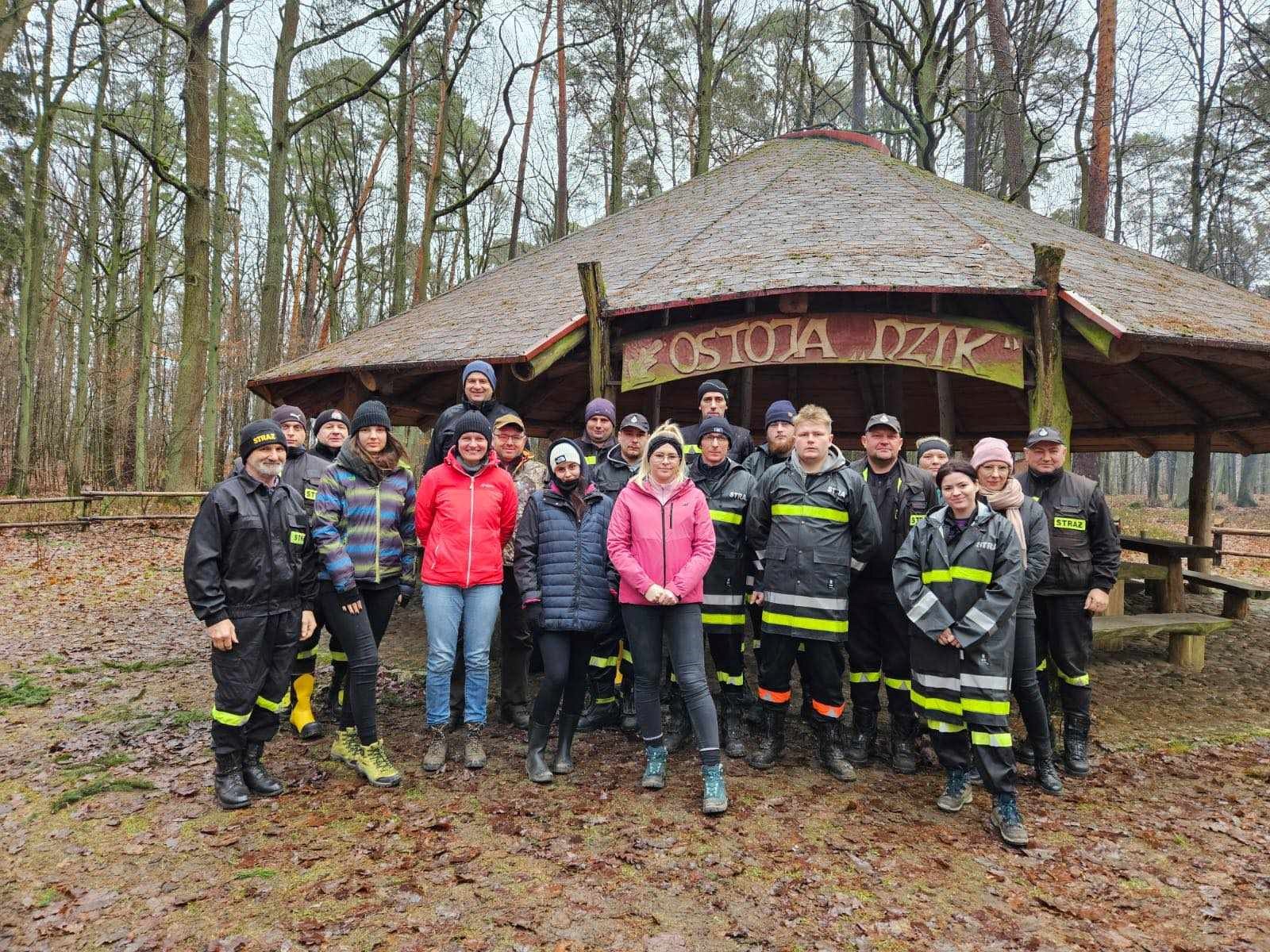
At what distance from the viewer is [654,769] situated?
159 inches

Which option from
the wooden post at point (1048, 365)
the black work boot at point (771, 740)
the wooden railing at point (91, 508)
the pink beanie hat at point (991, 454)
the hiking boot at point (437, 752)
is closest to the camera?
the pink beanie hat at point (991, 454)

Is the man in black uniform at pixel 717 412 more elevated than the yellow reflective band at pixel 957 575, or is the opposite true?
the man in black uniform at pixel 717 412

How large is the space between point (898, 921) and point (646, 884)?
104cm

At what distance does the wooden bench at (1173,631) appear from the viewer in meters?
6.37

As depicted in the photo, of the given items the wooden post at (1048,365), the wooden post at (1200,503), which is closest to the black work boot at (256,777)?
the wooden post at (1048,365)

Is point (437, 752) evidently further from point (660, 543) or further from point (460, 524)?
point (660, 543)

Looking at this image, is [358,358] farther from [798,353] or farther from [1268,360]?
[1268,360]

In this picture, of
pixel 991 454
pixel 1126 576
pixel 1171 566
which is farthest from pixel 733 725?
pixel 1171 566

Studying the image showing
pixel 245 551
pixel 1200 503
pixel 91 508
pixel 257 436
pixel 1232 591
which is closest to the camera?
pixel 245 551

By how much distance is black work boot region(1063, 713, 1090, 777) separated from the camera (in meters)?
4.43

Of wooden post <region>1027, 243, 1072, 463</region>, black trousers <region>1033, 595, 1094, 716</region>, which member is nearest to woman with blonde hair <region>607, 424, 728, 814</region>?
black trousers <region>1033, 595, 1094, 716</region>

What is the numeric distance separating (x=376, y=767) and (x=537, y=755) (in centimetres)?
91

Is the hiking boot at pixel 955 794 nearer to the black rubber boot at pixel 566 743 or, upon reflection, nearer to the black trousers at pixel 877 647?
the black trousers at pixel 877 647

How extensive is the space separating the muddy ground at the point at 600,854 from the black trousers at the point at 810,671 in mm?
440
